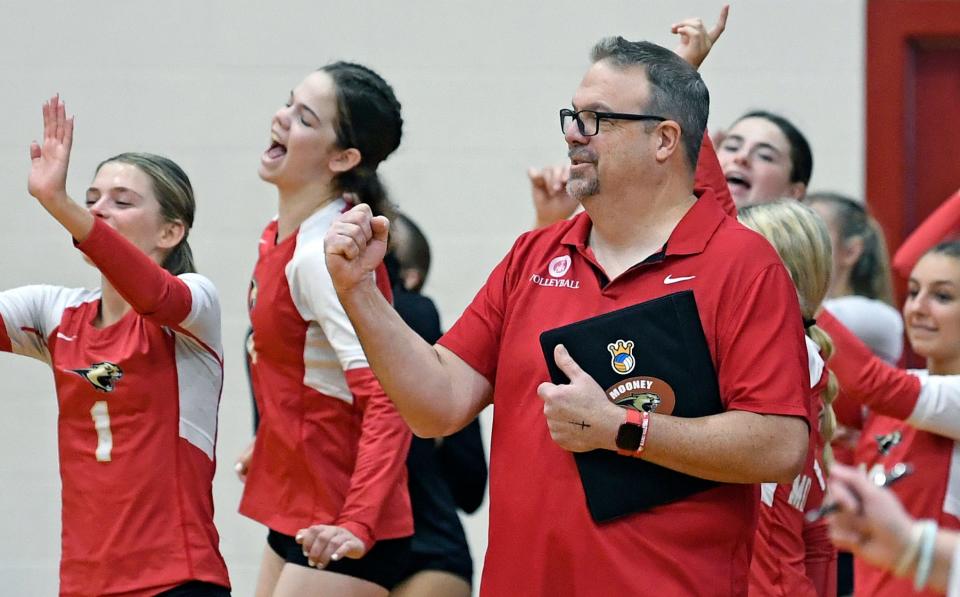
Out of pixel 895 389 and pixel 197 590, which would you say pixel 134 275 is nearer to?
pixel 197 590

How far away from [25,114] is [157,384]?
89.1 inches

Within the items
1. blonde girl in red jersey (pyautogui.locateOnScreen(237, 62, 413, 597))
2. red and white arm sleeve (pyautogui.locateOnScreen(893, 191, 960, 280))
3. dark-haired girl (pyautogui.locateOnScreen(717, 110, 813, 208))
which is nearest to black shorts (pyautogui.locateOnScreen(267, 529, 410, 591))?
blonde girl in red jersey (pyautogui.locateOnScreen(237, 62, 413, 597))

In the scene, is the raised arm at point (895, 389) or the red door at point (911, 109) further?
the red door at point (911, 109)

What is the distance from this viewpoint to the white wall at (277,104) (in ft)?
15.1

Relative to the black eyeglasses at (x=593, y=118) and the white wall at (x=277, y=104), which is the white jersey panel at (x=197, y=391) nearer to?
the black eyeglasses at (x=593, y=118)

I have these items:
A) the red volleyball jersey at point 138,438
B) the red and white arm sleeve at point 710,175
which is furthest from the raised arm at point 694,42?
the red volleyball jersey at point 138,438

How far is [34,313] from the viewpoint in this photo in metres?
2.80

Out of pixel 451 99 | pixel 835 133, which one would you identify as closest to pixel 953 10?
pixel 835 133

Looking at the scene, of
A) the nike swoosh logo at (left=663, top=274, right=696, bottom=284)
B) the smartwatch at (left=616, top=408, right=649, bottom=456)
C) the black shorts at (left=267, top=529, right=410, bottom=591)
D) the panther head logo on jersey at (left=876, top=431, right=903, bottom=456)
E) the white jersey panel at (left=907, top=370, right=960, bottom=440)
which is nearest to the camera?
the smartwatch at (left=616, top=408, right=649, bottom=456)

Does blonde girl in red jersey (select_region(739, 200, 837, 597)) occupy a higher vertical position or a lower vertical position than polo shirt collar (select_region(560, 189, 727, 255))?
lower

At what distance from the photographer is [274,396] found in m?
2.89

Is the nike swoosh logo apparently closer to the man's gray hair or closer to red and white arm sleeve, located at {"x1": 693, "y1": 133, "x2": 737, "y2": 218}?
the man's gray hair

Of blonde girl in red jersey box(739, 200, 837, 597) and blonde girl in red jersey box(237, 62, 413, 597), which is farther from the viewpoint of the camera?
blonde girl in red jersey box(237, 62, 413, 597)

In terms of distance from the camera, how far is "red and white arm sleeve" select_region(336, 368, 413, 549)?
271 centimetres
